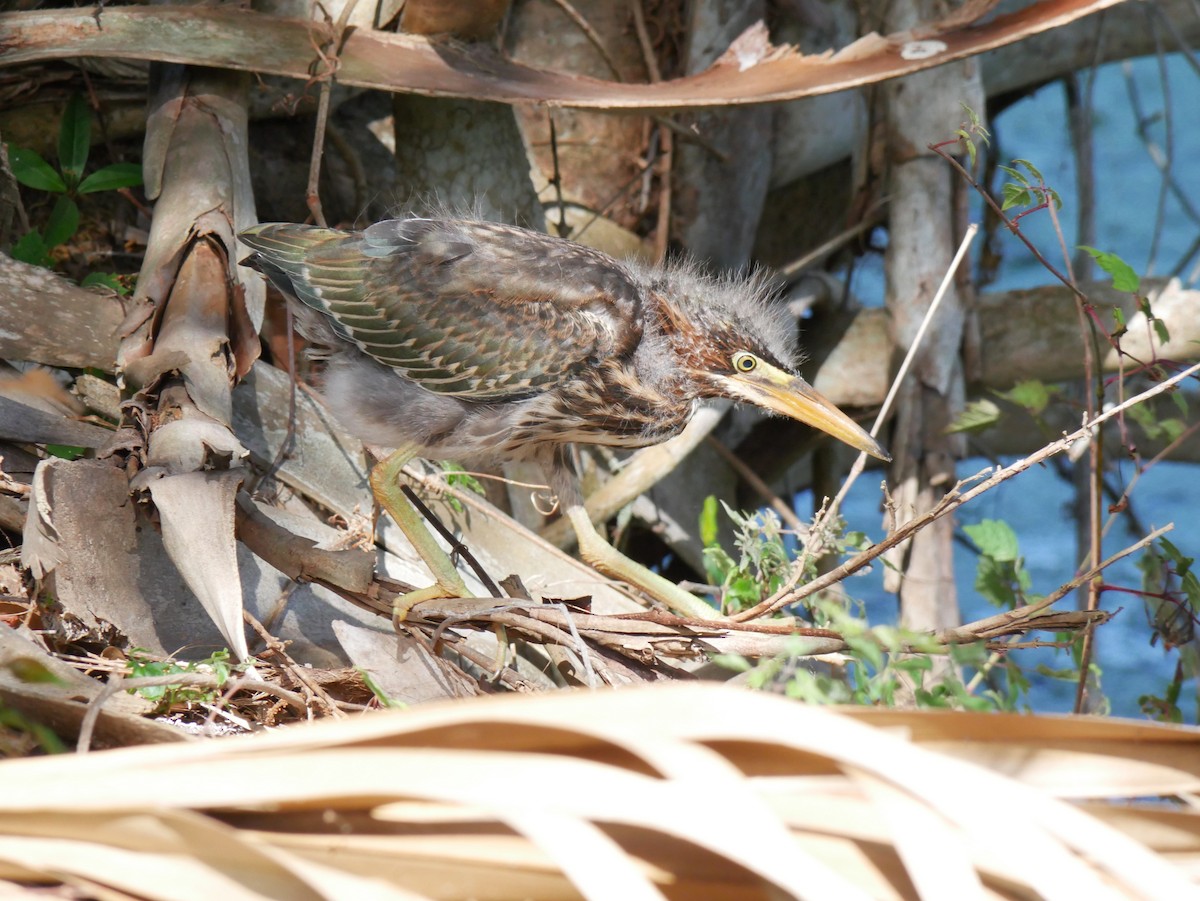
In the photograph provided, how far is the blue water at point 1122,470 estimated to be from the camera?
6.33m

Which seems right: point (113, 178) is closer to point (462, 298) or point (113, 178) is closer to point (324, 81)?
point (324, 81)

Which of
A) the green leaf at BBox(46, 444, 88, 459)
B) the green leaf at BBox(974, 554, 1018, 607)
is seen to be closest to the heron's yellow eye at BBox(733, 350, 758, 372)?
the green leaf at BBox(974, 554, 1018, 607)

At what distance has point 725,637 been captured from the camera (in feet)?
7.09

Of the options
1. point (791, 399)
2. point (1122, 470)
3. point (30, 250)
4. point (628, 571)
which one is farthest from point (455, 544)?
point (1122, 470)

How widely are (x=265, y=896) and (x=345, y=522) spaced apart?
2.03 m

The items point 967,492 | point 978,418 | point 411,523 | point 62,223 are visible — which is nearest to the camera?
point 967,492

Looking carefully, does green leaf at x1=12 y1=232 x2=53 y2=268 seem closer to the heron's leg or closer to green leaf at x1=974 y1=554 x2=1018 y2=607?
the heron's leg

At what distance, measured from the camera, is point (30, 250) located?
3.16m

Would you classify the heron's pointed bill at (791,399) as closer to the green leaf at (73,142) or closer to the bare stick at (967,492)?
the bare stick at (967,492)

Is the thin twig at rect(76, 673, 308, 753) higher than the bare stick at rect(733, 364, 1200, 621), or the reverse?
the bare stick at rect(733, 364, 1200, 621)

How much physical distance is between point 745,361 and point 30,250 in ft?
6.07

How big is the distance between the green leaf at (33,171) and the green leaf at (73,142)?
0.03 m

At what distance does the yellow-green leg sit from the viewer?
2.79m

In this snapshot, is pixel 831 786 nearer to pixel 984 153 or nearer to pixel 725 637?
pixel 725 637
